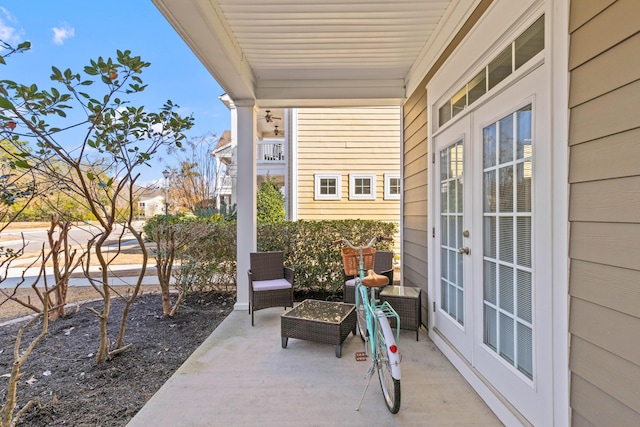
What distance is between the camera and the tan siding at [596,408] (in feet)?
3.69

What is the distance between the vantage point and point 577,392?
1333 millimetres

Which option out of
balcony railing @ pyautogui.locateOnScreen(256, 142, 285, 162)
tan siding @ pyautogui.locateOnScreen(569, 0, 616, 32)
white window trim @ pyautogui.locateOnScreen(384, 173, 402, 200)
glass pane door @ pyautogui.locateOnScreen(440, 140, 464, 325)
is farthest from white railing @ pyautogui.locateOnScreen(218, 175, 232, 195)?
tan siding @ pyautogui.locateOnScreen(569, 0, 616, 32)

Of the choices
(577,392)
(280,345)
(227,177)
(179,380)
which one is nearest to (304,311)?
(280,345)

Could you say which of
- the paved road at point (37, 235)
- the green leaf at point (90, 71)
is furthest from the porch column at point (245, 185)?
the green leaf at point (90, 71)

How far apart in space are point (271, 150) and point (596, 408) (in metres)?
8.53

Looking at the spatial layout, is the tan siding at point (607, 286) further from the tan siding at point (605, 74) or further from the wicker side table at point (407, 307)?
the wicker side table at point (407, 307)

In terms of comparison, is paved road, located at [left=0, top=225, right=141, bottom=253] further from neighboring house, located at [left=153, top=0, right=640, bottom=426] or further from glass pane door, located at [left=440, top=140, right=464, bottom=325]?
glass pane door, located at [left=440, top=140, right=464, bottom=325]

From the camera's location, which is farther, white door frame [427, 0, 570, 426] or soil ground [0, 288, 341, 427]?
soil ground [0, 288, 341, 427]

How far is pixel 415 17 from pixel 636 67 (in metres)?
2.03

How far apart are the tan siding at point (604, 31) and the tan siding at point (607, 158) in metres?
0.37

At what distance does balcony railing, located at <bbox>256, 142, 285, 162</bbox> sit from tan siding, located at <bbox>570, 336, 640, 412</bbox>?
26.7 ft

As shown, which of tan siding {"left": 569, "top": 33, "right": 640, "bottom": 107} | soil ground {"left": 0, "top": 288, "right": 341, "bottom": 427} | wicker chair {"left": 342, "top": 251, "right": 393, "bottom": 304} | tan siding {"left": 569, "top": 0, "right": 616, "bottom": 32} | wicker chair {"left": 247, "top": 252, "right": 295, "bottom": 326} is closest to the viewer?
tan siding {"left": 569, "top": 33, "right": 640, "bottom": 107}

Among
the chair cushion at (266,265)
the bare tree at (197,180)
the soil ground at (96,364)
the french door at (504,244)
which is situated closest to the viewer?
the french door at (504,244)

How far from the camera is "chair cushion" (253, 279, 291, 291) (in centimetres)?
356
